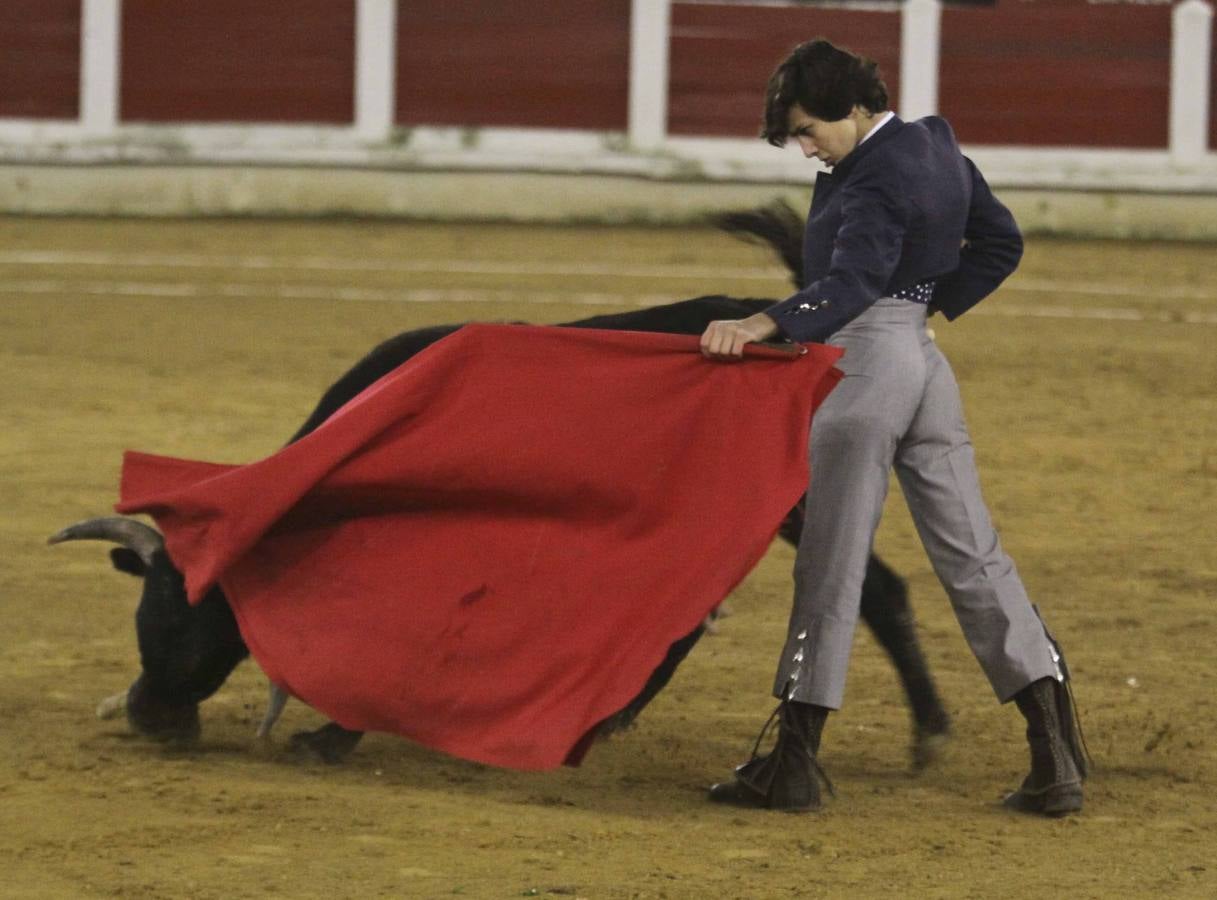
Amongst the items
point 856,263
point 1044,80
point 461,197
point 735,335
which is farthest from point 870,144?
point 1044,80

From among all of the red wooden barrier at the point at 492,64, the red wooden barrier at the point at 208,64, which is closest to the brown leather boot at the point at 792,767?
the red wooden barrier at the point at 492,64

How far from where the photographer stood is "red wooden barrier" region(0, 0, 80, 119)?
516 inches

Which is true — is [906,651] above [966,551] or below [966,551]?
below

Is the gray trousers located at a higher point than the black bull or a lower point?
higher

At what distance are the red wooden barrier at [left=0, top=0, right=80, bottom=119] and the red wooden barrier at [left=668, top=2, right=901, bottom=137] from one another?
354 cm

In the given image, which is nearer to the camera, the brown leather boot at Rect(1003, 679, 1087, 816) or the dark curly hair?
the dark curly hair

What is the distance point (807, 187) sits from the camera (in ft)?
42.0

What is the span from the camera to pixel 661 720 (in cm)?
386

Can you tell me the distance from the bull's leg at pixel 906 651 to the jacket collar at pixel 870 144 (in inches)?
30.0

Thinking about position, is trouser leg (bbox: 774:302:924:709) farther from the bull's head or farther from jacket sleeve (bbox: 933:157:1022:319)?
the bull's head

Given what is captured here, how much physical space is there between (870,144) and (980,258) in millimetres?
324

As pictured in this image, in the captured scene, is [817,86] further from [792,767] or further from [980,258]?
[792,767]

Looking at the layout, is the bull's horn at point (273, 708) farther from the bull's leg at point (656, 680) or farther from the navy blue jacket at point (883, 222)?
the navy blue jacket at point (883, 222)

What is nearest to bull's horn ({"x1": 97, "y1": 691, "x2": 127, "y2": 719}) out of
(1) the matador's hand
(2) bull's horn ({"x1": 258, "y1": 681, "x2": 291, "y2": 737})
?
(2) bull's horn ({"x1": 258, "y1": 681, "x2": 291, "y2": 737})
